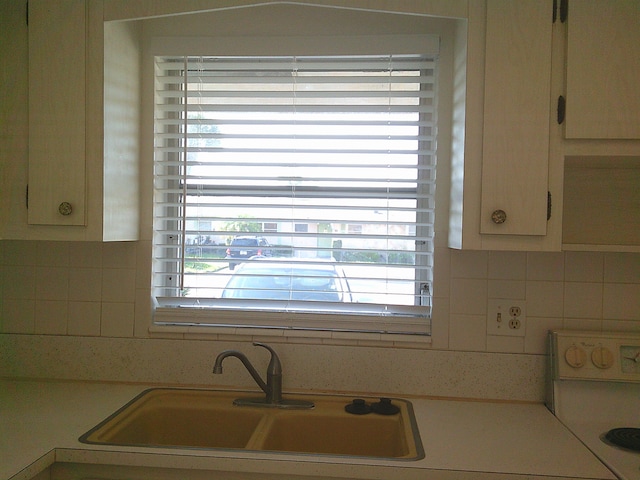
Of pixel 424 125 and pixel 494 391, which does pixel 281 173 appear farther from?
pixel 494 391

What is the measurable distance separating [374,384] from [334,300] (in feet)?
1.13

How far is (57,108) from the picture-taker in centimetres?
172

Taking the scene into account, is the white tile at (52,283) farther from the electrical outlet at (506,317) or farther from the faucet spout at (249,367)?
the electrical outlet at (506,317)

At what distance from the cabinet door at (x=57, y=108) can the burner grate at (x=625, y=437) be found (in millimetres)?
1799

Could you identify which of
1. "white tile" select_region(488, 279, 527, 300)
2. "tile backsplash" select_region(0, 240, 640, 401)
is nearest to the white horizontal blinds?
"tile backsplash" select_region(0, 240, 640, 401)

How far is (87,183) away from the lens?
1719 millimetres

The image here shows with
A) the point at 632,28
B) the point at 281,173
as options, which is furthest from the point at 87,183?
the point at 632,28

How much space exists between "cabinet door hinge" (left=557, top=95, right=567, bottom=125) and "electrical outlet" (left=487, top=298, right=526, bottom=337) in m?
0.67

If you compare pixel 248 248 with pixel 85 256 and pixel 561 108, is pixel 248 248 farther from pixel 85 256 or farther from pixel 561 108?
pixel 561 108

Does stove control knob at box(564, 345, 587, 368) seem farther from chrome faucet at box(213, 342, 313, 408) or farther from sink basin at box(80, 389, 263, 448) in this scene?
sink basin at box(80, 389, 263, 448)

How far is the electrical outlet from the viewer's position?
6.21ft

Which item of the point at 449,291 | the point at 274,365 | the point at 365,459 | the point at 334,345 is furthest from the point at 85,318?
the point at 449,291

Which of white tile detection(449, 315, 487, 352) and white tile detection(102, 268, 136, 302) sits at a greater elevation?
white tile detection(102, 268, 136, 302)

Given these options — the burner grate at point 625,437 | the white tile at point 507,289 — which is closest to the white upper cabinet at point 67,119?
the white tile at point 507,289
